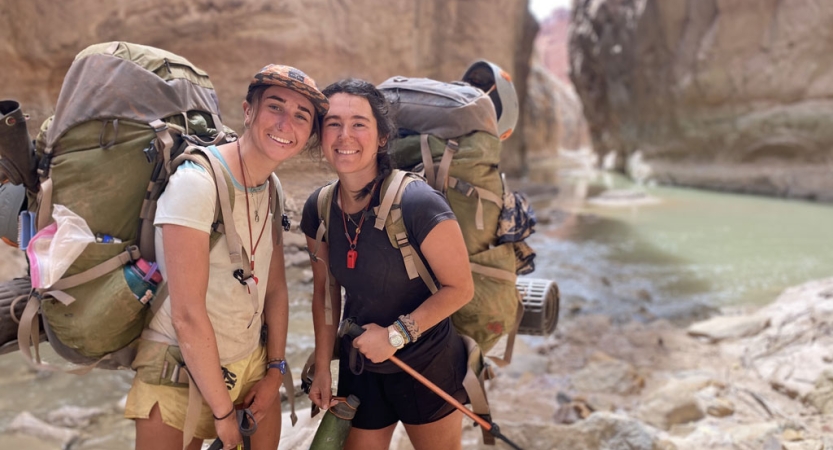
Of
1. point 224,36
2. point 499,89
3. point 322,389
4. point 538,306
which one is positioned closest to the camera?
point 322,389

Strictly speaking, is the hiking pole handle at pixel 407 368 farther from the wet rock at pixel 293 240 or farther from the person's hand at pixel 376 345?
the wet rock at pixel 293 240

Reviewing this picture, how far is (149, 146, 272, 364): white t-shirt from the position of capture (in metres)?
1.48

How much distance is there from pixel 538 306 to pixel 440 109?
118 centimetres

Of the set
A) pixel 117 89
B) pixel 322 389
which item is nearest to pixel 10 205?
pixel 117 89

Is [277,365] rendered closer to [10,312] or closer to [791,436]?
[10,312]

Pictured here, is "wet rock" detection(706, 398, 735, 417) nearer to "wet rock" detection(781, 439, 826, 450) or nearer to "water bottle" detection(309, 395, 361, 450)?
"wet rock" detection(781, 439, 826, 450)

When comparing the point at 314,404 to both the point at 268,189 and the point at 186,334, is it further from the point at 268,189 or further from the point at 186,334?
the point at 268,189

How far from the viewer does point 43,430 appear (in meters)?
3.20

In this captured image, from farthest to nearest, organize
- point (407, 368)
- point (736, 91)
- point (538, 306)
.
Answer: point (736, 91) → point (538, 306) → point (407, 368)

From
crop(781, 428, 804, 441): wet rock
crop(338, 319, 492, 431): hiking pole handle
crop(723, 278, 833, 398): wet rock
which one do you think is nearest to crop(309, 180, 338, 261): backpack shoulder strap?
crop(338, 319, 492, 431): hiking pole handle

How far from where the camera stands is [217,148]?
162 cm

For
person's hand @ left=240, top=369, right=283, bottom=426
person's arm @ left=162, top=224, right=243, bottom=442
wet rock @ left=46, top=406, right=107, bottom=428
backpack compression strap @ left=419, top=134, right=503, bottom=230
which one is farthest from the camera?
wet rock @ left=46, top=406, right=107, bottom=428

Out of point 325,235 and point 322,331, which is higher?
point 325,235

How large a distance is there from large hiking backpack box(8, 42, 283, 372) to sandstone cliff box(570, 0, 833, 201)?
65.6 ft
